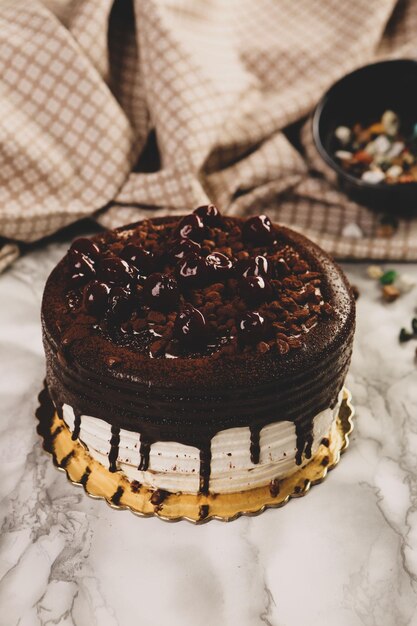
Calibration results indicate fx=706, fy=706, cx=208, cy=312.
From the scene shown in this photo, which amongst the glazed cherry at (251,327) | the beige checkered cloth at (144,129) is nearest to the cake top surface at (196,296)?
the glazed cherry at (251,327)

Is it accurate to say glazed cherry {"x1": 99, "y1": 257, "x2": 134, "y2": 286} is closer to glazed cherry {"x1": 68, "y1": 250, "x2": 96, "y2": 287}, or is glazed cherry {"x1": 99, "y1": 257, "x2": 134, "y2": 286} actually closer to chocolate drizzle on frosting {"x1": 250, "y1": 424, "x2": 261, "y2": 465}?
glazed cherry {"x1": 68, "y1": 250, "x2": 96, "y2": 287}

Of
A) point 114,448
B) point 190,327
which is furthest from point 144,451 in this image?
point 190,327

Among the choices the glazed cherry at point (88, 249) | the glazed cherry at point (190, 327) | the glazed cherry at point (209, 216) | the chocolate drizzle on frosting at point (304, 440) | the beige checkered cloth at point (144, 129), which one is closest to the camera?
the glazed cherry at point (190, 327)

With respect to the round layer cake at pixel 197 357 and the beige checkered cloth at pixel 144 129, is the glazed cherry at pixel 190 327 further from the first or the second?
the beige checkered cloth at pixel 144 129

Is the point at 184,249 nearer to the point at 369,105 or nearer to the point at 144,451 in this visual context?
the point at 144,451

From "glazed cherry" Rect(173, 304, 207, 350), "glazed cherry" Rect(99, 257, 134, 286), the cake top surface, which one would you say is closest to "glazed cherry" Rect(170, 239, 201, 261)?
the cake top surface

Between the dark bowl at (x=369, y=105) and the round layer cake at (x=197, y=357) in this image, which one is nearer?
the round layer cake at (x=197, y=357)

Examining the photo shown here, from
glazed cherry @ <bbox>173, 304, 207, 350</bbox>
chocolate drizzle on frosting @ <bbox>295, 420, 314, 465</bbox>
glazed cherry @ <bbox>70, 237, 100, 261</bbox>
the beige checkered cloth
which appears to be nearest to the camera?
glazed cherry @ <bbox>173, 304, 207, 350</bbox>
